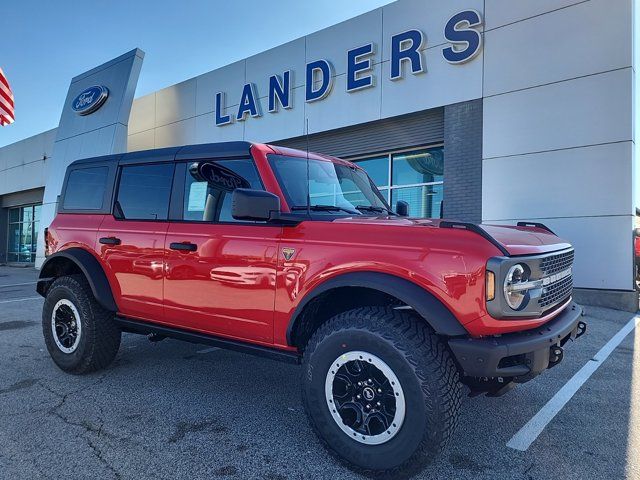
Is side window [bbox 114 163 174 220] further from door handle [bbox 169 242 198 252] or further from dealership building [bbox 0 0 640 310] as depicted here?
dealership building [bbox 0 0 640 310]

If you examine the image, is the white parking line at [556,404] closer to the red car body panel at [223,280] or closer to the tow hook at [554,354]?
the tow hook at [554,354]

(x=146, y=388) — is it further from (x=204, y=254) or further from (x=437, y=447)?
(x=437, y=447)

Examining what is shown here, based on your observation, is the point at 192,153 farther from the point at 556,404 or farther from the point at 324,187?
the point at 556,404

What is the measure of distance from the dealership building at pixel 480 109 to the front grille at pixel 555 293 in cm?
281

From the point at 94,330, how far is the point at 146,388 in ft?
2.41

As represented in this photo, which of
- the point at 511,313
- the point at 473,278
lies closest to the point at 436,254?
the point at 473,278

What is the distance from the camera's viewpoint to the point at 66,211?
4.36 meters

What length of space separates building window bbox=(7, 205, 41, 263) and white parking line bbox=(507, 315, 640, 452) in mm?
26948

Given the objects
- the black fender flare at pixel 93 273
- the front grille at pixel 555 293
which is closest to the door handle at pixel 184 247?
the black fender flare at pixel 93 273

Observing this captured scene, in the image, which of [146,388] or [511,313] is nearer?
[511,313]

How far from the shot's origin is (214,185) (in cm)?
334

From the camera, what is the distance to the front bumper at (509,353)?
2.15m

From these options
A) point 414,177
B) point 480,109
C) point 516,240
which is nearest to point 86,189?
point 516,240

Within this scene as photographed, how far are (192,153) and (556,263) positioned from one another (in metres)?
2.81
